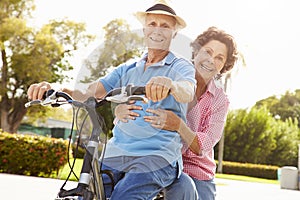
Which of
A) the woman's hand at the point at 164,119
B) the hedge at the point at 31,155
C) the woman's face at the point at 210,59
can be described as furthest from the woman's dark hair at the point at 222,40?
the hedge at the point at 31,155

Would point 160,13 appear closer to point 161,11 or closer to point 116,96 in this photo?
point 161,11

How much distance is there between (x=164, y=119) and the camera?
1.74 metres

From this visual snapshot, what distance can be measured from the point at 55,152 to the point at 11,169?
110 centimetres

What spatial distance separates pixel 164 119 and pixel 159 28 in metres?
0.31

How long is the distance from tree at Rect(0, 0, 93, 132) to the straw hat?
2066 cm

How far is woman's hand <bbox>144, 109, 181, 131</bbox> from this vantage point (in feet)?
5.66

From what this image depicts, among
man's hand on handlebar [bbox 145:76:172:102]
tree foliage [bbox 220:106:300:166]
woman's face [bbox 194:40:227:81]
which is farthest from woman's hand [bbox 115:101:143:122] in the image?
tree foliage [bbox 220:106:300:166]

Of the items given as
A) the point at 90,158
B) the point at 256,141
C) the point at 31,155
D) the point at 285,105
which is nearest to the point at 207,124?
the point at 90,158

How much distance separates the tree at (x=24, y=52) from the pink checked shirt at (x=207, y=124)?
20.2 metres

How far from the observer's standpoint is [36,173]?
12.0 m

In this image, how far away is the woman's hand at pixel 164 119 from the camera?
5.66 ft

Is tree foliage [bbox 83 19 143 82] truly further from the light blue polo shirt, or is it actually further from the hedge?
the hedge

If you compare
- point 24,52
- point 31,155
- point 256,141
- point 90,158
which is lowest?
point 256,141

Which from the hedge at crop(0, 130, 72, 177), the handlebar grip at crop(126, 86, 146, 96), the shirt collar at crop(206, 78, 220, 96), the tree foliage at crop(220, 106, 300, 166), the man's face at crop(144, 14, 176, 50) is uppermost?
the man's face at crop(144, 14, 176, 50)
